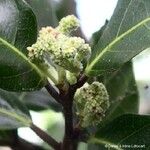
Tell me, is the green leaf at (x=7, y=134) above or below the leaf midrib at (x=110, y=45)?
below

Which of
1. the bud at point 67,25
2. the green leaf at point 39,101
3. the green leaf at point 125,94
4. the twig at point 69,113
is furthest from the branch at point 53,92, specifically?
the green leaf at point 39,101

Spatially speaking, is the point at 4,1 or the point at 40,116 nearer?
the point at 4,1

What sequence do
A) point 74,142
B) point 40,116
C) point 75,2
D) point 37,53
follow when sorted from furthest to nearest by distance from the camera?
point 40,116 → point 75,2 → point 74,142 → point 37,53

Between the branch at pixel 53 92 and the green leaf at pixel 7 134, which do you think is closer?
the branch at pixel 53 92

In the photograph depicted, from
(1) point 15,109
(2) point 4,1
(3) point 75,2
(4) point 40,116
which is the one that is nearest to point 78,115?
(1) point 15,109

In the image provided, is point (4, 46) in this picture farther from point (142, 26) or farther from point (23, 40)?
point (142, 26)

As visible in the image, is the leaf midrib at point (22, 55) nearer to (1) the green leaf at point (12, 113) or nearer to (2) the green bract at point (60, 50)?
(2) the green bract at point (60, 50)

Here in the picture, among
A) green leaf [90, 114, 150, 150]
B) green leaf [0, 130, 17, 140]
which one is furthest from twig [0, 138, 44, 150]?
green leaf [90, 114, 150, 150]
